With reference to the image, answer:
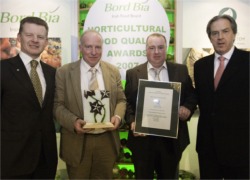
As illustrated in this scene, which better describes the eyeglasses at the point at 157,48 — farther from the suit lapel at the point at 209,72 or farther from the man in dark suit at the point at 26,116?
the man in dark suit at the point at 26,116

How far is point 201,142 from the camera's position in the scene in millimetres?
2619

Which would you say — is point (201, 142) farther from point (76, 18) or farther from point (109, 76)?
point (76, 18)

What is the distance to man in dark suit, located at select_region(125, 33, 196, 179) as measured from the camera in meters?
2.72

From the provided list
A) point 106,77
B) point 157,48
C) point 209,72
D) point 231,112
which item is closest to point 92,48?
point 106,77

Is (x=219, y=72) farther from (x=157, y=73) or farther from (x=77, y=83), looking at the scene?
(x=77, y=83)

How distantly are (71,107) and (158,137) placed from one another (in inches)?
35.1

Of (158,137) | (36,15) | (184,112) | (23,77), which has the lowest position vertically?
(158,137)

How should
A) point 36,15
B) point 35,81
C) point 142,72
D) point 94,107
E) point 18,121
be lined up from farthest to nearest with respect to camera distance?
point 36,15 → point 142,72 → point 94,107 → point 35,81 → point 18,121

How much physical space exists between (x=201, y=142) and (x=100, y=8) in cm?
204

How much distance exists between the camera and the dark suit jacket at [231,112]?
241cm

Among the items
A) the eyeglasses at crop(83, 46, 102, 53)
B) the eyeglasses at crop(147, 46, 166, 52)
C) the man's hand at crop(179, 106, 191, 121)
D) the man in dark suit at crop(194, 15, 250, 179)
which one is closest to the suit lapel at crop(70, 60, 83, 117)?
the eyeglasses at crop(83, 46, 102, 53)

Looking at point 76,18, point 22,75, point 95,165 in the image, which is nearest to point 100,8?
point 76,18

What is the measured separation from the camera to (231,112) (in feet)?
7.98

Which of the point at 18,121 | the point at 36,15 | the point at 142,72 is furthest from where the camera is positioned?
the point at 36,15
